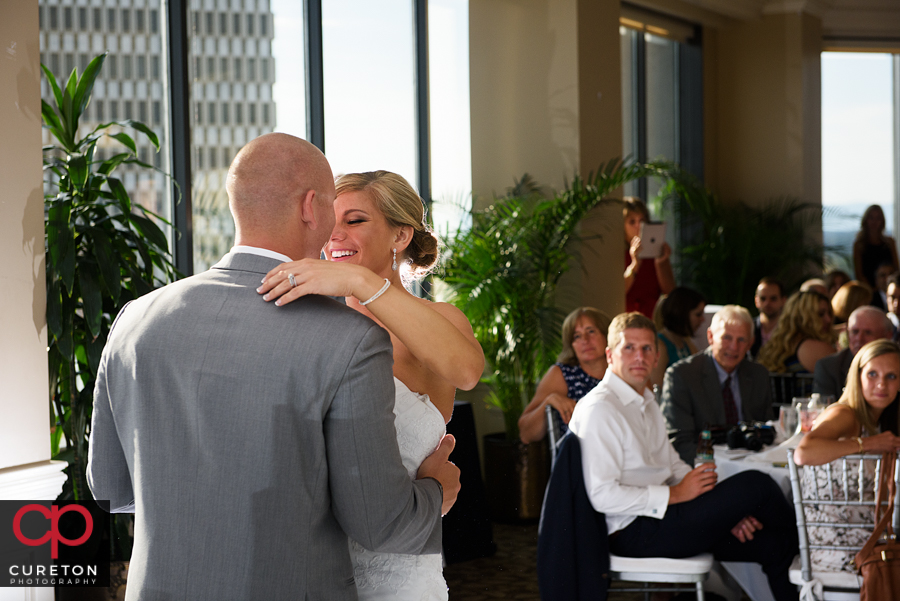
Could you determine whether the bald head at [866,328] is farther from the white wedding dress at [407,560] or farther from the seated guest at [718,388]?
the white wedding dress at [407,560]

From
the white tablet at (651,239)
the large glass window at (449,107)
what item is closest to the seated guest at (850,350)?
the white tablet at (651,239)

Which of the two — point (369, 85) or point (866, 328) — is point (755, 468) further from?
point (369, 85)

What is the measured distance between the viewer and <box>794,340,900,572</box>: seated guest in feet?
10.5

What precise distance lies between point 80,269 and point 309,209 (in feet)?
6.82

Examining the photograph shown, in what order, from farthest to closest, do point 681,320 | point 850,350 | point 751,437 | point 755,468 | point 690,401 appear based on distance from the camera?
point 681,320 → point 850,350 → point 690,401 → point 751,437 → point 755,468

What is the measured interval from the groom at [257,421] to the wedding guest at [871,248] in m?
8.99

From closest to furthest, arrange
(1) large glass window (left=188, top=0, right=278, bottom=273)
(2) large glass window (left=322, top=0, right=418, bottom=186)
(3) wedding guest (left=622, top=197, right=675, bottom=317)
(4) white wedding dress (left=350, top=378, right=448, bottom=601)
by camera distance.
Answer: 1. (4) white wedding dress (left=350, top=378, right=448, bottom=601)
2. (1) large glass window (left=188, top=0, right=278, bottom=273)
3. (2) large glass window (left=322, top=0, right=418, bottom=186)
4. (3) wedding guest (left=622, top=197, right=675, bottom=317)

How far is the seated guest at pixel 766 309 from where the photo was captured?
6504mm

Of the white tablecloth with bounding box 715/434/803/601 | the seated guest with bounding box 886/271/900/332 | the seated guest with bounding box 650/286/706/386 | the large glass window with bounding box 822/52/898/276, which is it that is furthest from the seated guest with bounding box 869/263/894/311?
the white tablecloth with bounding box 715/434/803/601

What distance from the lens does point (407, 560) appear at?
1701 millimetres

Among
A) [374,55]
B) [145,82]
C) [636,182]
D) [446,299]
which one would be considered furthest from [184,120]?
[636,182]

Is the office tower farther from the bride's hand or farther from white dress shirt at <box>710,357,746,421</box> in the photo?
the bride's hand

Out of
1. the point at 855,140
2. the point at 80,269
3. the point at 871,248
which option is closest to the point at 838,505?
the point at 80,269

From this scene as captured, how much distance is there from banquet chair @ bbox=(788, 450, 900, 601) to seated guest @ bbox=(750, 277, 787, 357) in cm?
335
